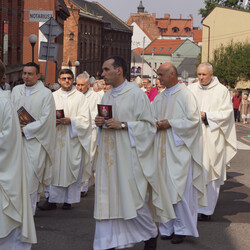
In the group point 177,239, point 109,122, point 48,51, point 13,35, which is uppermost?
point 13,35

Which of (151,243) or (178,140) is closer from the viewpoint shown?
(151,243)

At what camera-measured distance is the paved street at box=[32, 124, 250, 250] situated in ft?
24.0

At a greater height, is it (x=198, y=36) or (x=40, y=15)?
(x=198, y=36)

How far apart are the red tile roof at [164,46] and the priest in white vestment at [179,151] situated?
413 ft

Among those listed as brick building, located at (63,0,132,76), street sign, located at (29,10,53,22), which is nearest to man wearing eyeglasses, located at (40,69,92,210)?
street sign, located at (29,10,53,22)

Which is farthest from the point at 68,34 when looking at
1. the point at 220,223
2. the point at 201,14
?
the point at 220,223

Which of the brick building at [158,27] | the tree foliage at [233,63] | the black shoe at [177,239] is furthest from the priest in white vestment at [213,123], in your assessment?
the brick building at [158,27]

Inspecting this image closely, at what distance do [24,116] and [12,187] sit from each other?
2475 millimetres

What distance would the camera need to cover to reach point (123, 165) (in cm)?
666

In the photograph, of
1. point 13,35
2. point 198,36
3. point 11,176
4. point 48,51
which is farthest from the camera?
point 198,36

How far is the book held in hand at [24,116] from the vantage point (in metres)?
7.96

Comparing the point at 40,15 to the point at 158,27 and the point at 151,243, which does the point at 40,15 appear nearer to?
the point at 151,243

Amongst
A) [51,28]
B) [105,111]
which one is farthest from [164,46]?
[105,111]

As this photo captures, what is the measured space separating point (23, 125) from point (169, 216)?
2156mm
